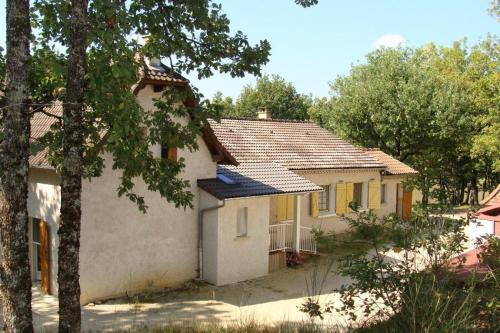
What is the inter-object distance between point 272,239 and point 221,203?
3735mm

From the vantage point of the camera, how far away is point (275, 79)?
4822 centimetres

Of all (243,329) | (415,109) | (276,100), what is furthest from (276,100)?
(243,329)

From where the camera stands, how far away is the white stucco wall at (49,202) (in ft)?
38.1

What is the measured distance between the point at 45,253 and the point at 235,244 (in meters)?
5.19

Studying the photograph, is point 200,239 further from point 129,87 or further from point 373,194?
point 373,194

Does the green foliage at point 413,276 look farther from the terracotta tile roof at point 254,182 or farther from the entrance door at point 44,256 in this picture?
the entrance door at point 44,256

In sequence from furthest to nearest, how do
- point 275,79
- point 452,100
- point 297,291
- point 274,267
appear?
point 275,79 → point 452,100 → point 274,267 → point 297,291

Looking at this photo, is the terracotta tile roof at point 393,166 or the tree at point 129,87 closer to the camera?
the tree at point 129,87

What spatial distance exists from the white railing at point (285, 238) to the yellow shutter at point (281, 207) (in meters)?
0.28

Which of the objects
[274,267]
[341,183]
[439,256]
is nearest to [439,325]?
[439,256]

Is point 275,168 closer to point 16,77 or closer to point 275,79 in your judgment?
point 16,77

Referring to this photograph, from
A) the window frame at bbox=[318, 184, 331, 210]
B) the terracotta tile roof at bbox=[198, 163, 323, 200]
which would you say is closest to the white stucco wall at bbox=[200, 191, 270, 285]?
the terracotta tile roof at bbox=[198, 163, 323, 200]

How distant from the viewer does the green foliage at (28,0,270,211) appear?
566cm

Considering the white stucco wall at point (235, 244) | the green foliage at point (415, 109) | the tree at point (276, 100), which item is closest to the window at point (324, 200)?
the white stucco wall at point (235, 244)
